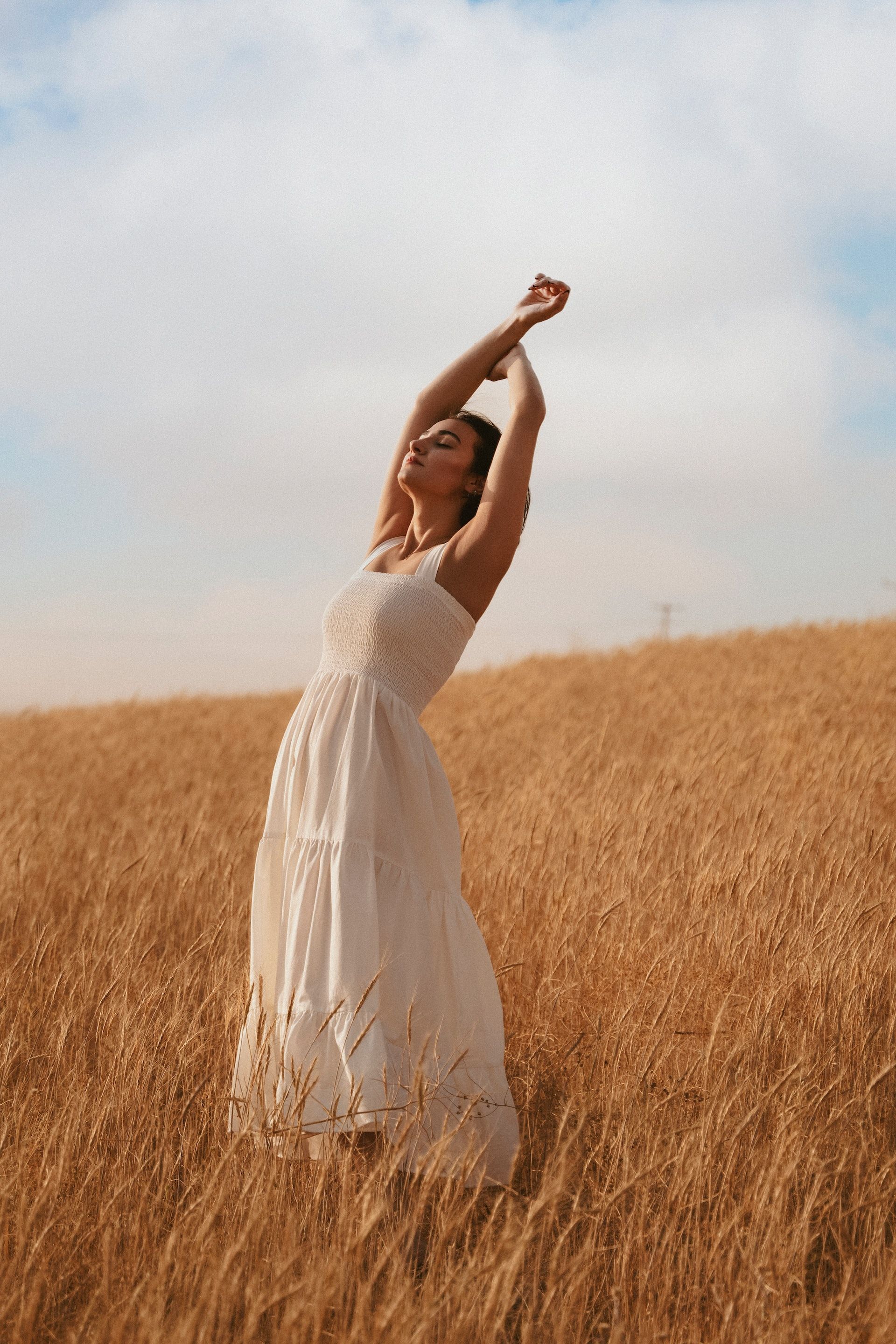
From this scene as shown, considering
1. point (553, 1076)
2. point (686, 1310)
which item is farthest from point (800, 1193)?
point (553, 1076)

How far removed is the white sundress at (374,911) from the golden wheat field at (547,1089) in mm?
160

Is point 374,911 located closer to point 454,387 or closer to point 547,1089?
point 547,1089

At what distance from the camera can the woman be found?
7.30ft

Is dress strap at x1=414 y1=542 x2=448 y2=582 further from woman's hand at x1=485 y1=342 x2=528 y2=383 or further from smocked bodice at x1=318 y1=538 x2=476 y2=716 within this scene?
woman's hand at x1=485 y1=342 x2=528 y2=383

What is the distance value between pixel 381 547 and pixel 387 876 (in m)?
0.97

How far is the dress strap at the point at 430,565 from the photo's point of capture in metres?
2.48

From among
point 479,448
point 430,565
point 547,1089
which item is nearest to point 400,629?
point 430,565

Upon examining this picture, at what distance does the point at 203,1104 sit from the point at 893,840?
10.2ft

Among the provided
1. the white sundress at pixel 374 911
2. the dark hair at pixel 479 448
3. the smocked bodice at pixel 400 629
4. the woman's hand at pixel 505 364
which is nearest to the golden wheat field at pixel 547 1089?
the white sundress at pixel 374 911

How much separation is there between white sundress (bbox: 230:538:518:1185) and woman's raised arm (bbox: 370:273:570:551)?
1.60 feet

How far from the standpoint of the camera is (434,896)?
8.10 ft

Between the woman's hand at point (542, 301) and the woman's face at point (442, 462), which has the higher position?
the woman's hand at point (542, 301)

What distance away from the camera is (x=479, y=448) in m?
2.77

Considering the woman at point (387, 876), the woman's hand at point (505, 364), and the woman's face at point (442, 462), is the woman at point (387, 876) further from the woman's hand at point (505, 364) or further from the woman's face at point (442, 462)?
the woman's hand at point (505, 364)
